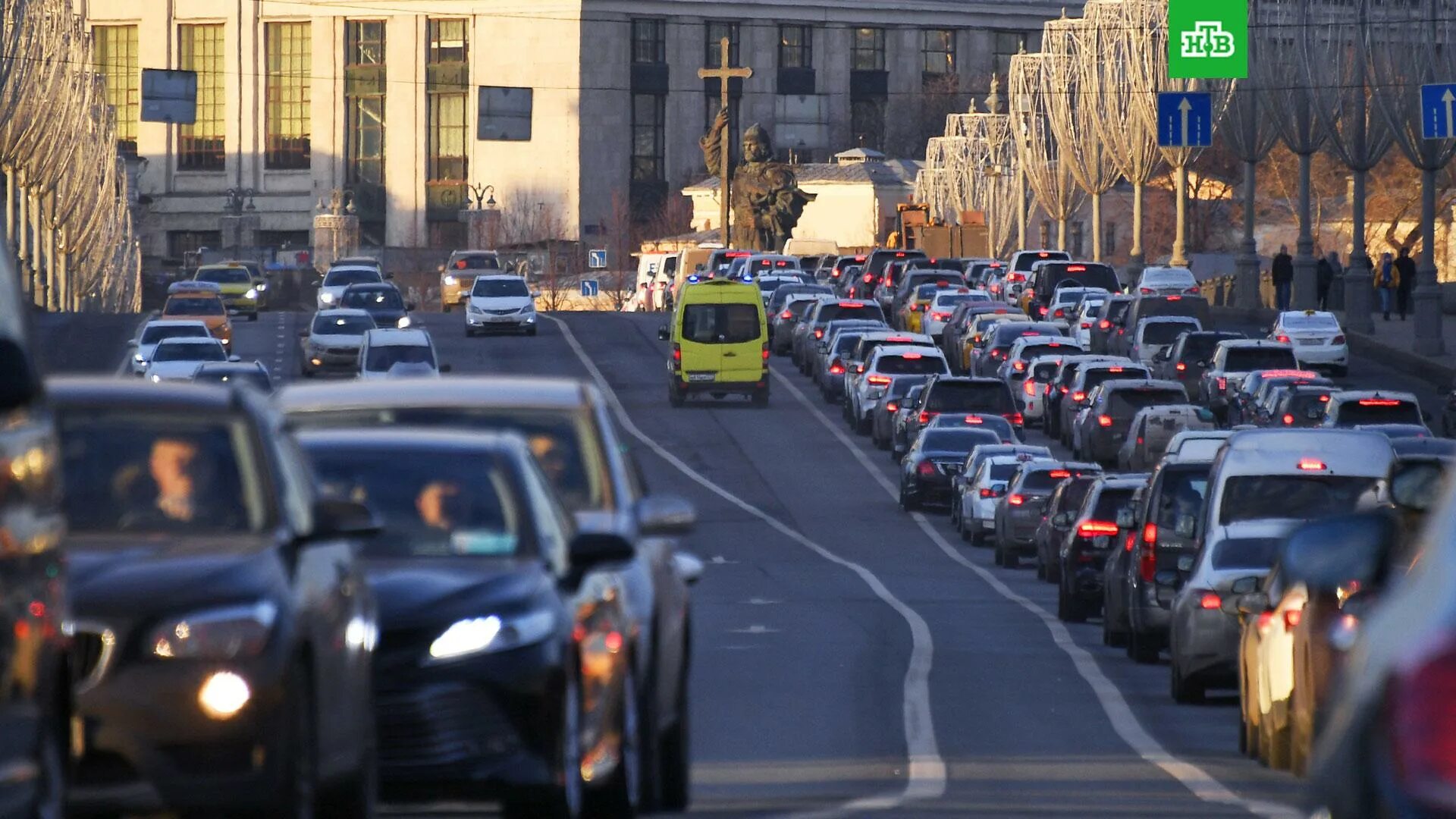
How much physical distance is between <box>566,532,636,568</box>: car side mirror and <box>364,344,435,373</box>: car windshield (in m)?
41.2

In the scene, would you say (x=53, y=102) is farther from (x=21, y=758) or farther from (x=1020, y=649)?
(x=21, y=758)

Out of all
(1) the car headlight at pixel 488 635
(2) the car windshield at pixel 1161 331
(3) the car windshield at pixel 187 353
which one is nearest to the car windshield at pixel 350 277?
(3) the car windshield at pixel 187 353

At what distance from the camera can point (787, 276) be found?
7919cm

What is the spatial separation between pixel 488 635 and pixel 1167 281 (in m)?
62.3

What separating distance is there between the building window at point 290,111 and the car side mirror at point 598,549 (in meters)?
135

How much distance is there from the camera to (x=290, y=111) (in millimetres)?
143375

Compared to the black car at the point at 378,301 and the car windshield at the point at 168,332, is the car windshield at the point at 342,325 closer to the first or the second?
the car windshield at the point at 168,332

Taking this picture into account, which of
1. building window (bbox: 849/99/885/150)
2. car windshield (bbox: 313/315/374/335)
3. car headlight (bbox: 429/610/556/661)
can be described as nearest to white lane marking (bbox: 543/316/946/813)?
car headlight (bbox: 429/610/556/661)

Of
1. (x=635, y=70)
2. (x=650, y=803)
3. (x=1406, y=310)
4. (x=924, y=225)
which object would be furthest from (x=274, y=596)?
(x=635, y=70)

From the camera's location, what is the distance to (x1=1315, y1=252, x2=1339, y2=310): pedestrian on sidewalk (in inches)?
2921

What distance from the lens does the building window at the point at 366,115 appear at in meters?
143

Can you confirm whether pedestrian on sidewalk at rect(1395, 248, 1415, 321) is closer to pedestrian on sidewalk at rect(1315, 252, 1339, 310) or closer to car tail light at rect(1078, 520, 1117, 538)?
pedestrian on sidewalk at rect(1315, 252, 1339, 310)

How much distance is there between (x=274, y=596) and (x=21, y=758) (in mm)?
2300

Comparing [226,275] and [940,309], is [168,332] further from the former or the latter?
[226,275]
